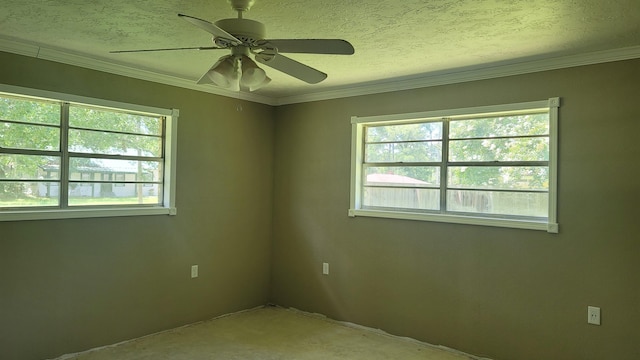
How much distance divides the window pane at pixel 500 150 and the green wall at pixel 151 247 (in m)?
2.18

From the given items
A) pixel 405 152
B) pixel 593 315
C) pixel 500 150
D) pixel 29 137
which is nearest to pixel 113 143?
pixel 29 137

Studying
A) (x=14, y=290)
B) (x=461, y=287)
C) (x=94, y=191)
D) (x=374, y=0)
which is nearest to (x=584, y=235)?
(x=461, y=287)

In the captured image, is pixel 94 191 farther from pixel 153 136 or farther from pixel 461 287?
pixel 461 287

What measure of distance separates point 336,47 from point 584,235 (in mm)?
2358

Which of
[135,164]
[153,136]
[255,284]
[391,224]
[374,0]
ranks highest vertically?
[374,0]

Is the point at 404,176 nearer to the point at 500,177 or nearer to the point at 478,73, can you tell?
the point at 500,177

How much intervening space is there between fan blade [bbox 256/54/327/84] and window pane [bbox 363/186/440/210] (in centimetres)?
187

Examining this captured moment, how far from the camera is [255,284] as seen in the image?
473 cm

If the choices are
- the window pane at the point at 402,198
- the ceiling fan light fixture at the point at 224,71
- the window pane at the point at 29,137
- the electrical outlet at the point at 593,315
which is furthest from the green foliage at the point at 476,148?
the window pane at the point at 29,137

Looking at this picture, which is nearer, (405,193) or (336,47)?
(336,47)

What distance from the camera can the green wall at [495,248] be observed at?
291 centimetres

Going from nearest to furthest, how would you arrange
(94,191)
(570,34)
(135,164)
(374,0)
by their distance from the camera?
(374,0), (570,34), (94,191), (135,164)

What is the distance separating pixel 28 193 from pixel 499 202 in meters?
3.70

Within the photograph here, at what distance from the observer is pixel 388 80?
3.89m
